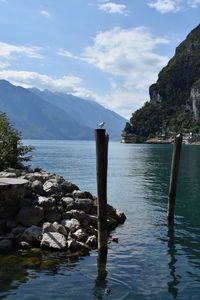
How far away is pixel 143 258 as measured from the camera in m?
16.7

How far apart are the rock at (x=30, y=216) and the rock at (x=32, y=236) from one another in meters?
0.83

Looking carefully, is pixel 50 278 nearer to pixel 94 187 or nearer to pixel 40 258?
pixel 40 258

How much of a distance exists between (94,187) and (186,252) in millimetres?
24448

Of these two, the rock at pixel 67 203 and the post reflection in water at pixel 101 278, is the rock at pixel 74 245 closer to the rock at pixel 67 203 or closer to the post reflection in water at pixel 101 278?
the post reflection in water at pixel 101 278

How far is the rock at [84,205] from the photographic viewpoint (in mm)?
20502

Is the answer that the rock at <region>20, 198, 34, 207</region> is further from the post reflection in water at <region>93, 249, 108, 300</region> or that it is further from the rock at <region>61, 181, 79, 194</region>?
the post reflection in water at <region>93, 249, 108, 300</region>

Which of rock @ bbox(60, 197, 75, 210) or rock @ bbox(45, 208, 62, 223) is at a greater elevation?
rock @ bbox(60, 197, 75, 210)

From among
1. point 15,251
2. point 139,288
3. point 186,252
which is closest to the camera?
point 139,288

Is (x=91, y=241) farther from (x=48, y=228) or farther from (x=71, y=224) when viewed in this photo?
(x=48, y=228)

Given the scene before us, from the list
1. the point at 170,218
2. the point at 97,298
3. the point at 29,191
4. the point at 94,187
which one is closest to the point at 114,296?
the point at 97,298

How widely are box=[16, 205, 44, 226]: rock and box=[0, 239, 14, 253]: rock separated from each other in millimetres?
1536

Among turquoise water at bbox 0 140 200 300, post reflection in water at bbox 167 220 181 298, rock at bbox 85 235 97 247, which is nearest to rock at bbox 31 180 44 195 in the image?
rock at bbox 85 235 97 247

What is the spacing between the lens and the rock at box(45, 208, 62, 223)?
742 inches

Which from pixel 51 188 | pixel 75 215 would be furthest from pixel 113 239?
pixel 51 188
